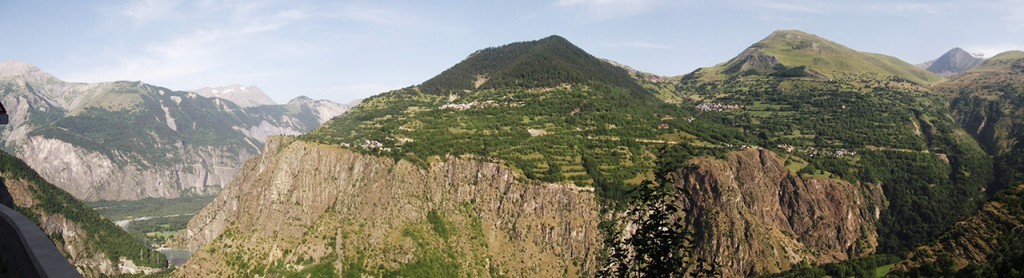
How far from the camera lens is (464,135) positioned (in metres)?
144

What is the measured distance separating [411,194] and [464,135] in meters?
27.8

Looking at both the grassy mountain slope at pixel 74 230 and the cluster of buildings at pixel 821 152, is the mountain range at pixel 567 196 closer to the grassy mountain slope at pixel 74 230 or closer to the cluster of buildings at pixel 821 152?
the cluster of buildings at pixel 821 152

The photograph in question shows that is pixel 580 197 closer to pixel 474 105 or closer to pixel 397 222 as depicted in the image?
pixel 397 222

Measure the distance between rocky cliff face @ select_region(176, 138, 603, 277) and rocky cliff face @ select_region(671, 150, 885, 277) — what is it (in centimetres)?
2369

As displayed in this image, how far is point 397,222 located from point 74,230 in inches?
5427

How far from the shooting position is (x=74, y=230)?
185m

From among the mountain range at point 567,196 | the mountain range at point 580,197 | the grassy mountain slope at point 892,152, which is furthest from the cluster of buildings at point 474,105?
the grassy mountain slope at point 892,152

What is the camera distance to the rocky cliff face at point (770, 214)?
381 feet

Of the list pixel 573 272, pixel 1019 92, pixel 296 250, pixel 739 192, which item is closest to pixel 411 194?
pixel 296 250

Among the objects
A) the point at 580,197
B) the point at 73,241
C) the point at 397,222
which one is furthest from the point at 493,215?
the point at 73,241

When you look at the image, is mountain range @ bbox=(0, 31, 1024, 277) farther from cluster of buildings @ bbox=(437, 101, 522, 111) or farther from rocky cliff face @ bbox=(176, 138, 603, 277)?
cluster of buildings @ bbox=(437, 101, 522, 111)

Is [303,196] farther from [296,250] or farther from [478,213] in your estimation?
[478,213]

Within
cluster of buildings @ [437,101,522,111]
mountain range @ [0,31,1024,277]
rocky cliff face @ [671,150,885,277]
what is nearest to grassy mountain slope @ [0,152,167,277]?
mountain range @ [0,31,1024,277]

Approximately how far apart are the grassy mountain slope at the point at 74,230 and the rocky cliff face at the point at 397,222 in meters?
81.5
